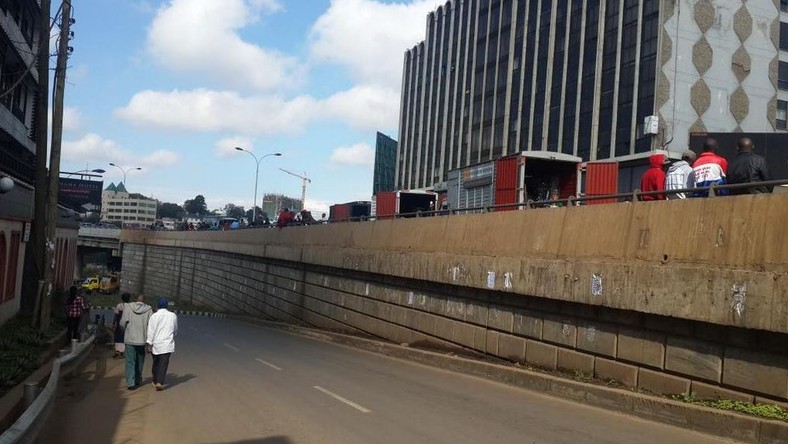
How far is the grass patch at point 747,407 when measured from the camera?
716 centimetres

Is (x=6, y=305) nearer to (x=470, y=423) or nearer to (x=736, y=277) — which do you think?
(x=470, y=423)

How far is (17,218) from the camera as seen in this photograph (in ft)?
56.6

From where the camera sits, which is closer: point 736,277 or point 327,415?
point 736,277

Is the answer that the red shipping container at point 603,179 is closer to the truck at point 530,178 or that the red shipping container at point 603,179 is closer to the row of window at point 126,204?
the truck at point 530,178

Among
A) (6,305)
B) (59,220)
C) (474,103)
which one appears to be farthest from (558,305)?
(474,103)

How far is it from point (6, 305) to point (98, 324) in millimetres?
4510

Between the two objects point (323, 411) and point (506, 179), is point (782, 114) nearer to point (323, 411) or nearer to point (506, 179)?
point (506, 179)

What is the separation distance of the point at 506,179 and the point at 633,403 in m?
11.1

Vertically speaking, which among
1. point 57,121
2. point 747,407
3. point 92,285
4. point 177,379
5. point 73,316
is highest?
point 57,121

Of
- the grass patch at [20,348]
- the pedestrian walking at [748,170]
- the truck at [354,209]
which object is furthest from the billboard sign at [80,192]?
the pedestrian walking at [748,170]

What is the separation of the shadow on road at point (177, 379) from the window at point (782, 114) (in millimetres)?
44844

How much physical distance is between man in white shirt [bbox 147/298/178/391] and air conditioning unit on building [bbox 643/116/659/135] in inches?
1414

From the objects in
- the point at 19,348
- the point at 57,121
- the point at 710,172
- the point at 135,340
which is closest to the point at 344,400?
the point at 135,340

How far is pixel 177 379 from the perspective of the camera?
12055 millimetres
